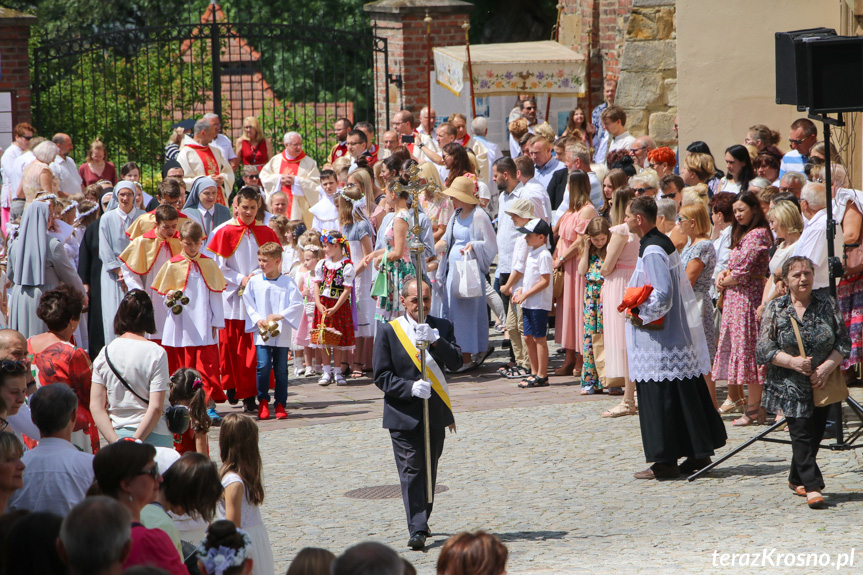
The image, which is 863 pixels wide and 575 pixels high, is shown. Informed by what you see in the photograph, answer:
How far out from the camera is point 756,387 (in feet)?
30.8

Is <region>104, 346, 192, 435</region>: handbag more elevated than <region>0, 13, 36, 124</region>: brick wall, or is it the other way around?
<region>0, 13, 36, 124</region>: brick wall

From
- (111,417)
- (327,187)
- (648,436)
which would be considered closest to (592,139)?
(327,187)

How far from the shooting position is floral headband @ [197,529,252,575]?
414cm

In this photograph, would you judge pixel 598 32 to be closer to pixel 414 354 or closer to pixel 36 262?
pixel 36 262

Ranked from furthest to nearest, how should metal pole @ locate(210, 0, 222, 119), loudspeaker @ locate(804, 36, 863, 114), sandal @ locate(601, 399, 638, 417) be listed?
metal pole @ locate(210, 0, 222, 119), sandal @ locate(601, 399, 638, 417), loudspeaker @ locate(804, 36, 863, 114)

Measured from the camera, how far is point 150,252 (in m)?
10.2

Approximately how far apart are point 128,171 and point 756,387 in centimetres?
767

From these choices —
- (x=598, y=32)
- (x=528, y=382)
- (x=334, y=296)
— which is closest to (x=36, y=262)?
(x=334, y=296)


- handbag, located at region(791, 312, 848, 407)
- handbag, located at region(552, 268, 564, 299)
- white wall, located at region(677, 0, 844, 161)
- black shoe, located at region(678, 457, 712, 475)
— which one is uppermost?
white wall, located at region(677, 0, 844, 161)

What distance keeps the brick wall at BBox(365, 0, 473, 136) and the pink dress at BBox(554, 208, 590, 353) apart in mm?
8759

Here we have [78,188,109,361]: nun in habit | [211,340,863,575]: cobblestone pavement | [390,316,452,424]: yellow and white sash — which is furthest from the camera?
[78,188,109,361]: nun in habit

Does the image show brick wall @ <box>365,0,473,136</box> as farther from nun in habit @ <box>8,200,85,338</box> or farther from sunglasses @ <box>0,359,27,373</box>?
sunglasses @ <box>0,359,27,373</box>

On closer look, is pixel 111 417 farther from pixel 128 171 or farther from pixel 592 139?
pixel 592 139

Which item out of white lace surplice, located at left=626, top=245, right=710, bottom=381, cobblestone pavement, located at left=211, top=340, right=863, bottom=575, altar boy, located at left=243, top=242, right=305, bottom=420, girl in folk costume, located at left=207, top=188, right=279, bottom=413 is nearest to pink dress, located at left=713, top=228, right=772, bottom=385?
cobblestone pavement, located at left=211, top=340, right=863, bottom=575
